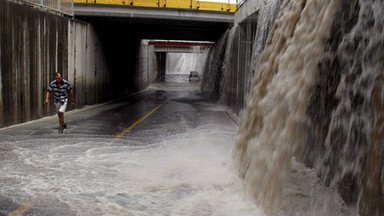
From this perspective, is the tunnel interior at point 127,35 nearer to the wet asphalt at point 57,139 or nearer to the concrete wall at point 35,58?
the concrete wall at point 35,58

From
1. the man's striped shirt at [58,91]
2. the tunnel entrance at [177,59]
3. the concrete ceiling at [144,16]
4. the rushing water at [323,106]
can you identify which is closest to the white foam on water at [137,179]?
the rushing water at [323,106]

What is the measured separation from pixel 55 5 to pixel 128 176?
13966 mm

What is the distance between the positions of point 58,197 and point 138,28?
2634cm

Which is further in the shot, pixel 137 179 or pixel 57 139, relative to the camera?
pixel 57 139

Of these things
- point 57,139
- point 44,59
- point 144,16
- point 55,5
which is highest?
point 144,16

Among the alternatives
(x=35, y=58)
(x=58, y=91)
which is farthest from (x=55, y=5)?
(x=58, y=91)

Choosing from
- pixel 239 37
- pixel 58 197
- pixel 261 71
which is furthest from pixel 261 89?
pixel 239 37

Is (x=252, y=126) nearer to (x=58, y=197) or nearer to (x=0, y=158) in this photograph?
(x=58, y=197)

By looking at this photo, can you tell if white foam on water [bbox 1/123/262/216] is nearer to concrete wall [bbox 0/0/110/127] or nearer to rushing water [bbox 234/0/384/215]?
rushing water [bbox 234/0/384/215]

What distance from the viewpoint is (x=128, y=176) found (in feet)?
25.7

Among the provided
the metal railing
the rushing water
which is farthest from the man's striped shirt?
the rushing water

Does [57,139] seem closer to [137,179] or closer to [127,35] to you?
[137,179]

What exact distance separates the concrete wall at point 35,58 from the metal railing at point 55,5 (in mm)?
299

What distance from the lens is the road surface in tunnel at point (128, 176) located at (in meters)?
6.09
